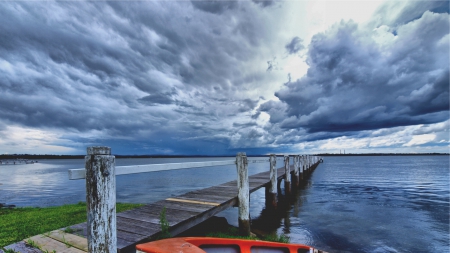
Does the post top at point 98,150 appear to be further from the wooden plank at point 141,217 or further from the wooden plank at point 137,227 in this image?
the wooden plank at point 141,217

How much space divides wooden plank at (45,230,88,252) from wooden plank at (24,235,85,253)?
7 centimetres

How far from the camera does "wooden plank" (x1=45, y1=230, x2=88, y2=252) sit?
3.75 m

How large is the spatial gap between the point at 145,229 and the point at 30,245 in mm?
1847

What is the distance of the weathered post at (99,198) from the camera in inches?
102

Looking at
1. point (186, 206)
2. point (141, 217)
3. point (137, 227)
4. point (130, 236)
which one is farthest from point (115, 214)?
A: point (186, 206)

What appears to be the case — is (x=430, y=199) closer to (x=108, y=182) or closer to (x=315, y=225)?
(x=315, y=225)

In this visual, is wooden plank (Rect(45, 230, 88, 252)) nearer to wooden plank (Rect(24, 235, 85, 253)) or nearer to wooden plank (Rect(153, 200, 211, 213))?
wooden plank (Rect(24, 235, 85, 253))

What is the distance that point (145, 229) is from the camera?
4160mm

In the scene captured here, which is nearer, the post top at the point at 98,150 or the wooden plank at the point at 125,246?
the post top at the point at 98,150

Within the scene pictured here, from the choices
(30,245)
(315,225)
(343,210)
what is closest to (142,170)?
(30,245)

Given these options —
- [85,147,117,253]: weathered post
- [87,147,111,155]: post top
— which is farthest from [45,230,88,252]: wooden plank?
[87,147,111,155]: post top

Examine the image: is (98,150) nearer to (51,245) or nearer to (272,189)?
(51,245)

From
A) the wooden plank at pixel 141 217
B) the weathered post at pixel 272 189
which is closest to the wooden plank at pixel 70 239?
the wooden plank at pixel 141 217

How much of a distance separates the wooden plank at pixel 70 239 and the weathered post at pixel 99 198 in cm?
137
